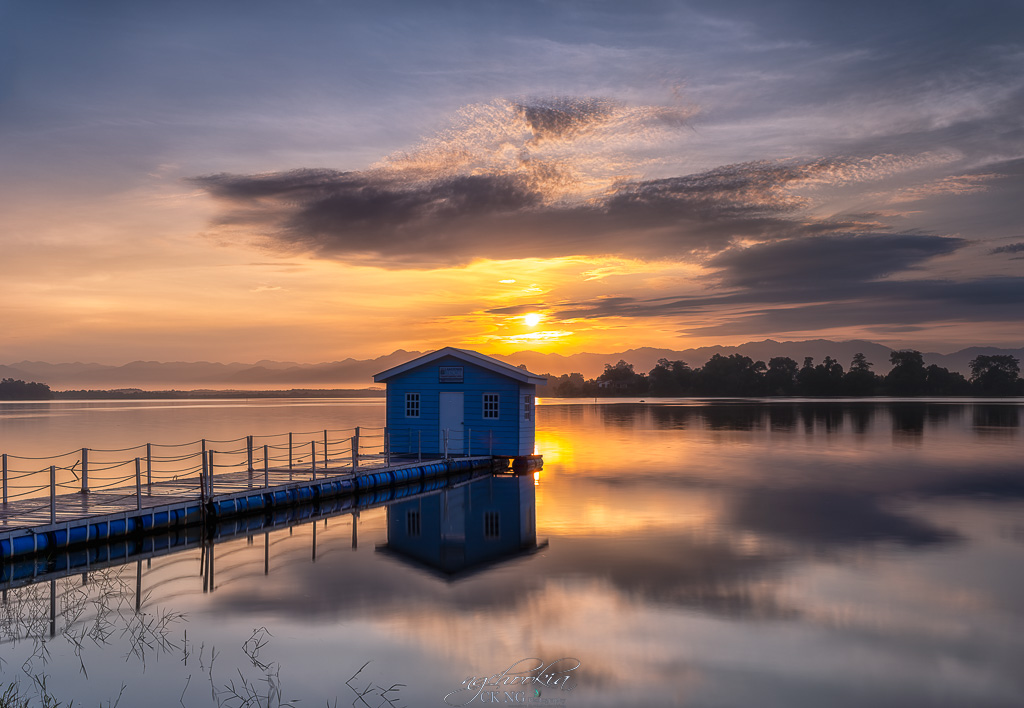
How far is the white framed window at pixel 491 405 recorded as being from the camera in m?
32.4

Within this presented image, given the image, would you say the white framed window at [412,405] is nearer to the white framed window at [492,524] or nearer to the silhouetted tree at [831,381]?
the white framed window at [492,524]

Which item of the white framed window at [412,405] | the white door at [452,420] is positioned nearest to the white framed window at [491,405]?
the white door at [452,420]

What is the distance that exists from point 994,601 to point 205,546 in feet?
52.2

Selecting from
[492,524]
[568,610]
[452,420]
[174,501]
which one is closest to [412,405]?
[452,420]

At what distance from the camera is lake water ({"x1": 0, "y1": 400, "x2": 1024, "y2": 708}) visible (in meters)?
9.60

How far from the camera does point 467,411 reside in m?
32.8

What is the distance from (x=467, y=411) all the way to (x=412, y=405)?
2454mm

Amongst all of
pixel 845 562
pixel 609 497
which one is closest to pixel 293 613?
pixel 845 562

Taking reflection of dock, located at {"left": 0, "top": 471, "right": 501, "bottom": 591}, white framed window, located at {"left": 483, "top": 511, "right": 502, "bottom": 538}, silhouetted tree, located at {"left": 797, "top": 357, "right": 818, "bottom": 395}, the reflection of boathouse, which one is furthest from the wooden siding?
silhouetted tree, located at {"left": 797, "top": 357, "right": 818, "bottom": 395}

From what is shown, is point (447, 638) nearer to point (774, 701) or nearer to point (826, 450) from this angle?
point (774, 701)

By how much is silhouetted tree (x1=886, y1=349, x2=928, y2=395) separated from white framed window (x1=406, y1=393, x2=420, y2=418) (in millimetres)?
165429

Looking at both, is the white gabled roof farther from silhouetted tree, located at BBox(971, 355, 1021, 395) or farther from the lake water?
silhouetted tree, located at BBox(971, 355, 1021, 395)

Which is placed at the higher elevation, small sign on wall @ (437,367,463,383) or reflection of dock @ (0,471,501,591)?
small sign on wall @ (437,367,463,383)

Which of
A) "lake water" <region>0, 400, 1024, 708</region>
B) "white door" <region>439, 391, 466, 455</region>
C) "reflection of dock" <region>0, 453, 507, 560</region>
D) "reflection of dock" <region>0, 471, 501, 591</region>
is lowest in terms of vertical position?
"lake water" <region>0, 400, 1024, 708</region>
